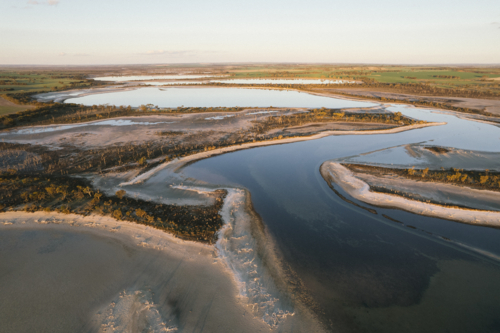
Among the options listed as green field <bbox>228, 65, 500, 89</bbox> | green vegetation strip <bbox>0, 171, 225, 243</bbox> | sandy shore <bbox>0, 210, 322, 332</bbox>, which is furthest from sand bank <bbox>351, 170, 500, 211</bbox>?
green field <bbox>228, 65, 500, 89</bbox>

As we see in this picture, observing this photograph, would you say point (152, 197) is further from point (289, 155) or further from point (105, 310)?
point (289, 155)

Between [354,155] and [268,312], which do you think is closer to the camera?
[268,312]

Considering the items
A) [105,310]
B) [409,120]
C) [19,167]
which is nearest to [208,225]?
[105,310]

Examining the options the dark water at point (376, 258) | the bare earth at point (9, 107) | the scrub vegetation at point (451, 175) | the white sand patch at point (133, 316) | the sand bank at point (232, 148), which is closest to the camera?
the white sand patch at point (133, 316)

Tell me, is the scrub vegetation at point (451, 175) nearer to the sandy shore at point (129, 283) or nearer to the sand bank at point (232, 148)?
the sand bank at point (232, 148)

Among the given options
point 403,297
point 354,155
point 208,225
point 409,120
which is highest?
point 409,120

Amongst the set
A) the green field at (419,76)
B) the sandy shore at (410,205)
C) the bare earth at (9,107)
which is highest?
the green field at (419,76)

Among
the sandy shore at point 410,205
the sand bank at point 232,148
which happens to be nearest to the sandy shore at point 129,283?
the sand bank at point 232,148

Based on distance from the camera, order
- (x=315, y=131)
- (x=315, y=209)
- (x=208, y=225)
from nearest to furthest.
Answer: (x=208, y=225) → (x=315, y=209) → (x=315, y=131)
